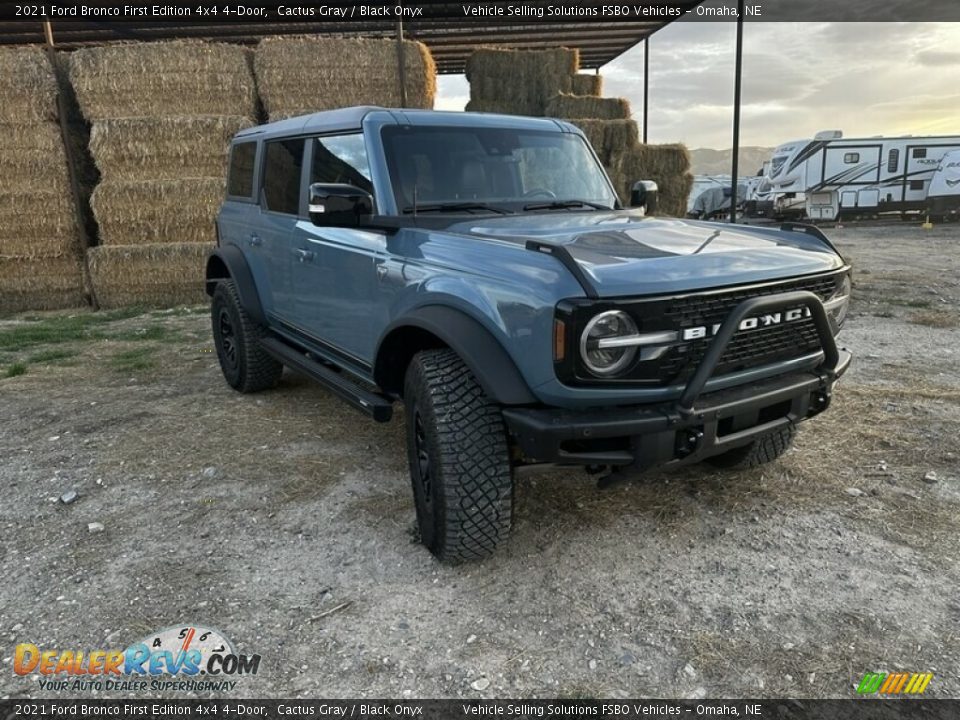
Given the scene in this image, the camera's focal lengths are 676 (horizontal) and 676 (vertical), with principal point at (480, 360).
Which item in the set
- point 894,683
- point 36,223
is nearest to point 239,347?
point 894,683

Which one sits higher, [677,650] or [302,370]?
[302,370]

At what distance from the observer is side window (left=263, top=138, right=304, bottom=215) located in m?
4.14

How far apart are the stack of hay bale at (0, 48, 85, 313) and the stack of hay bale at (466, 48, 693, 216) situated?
255 inches

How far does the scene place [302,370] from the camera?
13.3 ft

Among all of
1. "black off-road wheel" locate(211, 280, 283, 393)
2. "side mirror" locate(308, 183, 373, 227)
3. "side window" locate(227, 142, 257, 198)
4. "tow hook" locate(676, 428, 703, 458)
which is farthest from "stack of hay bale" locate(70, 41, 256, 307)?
"tow hook" locate(676, 428, 703, 458)

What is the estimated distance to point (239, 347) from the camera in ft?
16.5

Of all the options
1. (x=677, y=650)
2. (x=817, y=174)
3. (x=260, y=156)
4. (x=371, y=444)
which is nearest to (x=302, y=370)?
(x=371, y=444)

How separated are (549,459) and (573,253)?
2.51 ft

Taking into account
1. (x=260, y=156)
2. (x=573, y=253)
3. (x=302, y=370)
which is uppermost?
(x=260, y=156)

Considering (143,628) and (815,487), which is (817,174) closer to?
(815,487)

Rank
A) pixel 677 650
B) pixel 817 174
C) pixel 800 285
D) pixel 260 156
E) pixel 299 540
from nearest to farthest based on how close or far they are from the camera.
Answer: pixel 677 650, pixel 800 285, pixel 299 540, pixel 260 156, pixel 817 174

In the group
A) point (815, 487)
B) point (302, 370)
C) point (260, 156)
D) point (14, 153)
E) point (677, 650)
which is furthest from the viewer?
point (14, 153)

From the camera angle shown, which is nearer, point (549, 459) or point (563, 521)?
point (549, 459)

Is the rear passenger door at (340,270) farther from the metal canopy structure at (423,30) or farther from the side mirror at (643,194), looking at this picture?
the metal canopy structure at (423,30)
